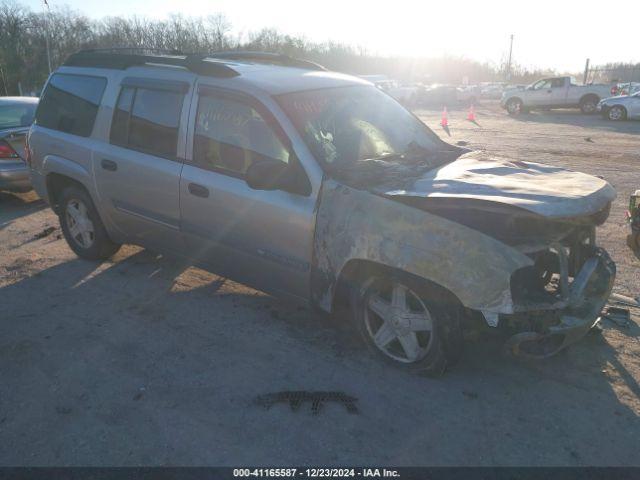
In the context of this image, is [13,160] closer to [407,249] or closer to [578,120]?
[407,249]

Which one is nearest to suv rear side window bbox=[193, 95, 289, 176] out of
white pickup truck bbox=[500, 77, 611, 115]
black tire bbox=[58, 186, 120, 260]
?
black tire bbox=[58, 186, 120, 260]

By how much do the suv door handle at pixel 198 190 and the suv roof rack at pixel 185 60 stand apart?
0.88 metres

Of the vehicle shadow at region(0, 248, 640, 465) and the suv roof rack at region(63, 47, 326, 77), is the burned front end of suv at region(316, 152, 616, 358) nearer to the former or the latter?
the vehicle shadow at region(0, 248, 640, 465)

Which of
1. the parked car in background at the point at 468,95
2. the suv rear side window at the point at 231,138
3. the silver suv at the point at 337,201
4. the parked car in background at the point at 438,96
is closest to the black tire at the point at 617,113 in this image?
the parked car in background at the point at 468,95

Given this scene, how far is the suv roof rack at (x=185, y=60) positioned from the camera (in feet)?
13.3

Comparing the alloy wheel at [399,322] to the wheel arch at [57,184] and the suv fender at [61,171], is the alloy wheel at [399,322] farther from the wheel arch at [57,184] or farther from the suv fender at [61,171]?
the wheel arch at [57,184]

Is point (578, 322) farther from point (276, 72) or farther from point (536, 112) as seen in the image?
point (536, 112)

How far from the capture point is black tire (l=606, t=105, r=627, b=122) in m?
19.6

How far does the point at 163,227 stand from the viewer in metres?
4.39

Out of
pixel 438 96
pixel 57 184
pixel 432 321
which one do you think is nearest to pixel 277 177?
pixel 432 321

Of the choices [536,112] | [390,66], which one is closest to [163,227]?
[536,112]

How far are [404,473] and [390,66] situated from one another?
271 ft

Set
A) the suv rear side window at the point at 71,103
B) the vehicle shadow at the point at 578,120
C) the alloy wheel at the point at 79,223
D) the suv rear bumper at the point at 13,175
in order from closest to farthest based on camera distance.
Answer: the suv rear side window at the point at 71,103 < the alloy wheel at the point at 79,223 < the suv rear bumper at the point at 13,175 < the vehicle shadow at the point at 578,120

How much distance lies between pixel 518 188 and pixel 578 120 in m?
20.8
